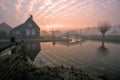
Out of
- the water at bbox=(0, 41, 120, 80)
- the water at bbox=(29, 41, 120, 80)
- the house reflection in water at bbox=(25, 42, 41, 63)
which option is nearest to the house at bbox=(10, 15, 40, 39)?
the house reflection in water at bbox=(25, 42, 41, 63)

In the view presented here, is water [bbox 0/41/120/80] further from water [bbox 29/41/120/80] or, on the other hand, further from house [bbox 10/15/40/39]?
house [bbox 10/15/40/39]

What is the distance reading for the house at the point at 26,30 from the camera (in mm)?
47344

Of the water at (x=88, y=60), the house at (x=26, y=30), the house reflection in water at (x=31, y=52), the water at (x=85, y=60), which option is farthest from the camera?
the house at (x=26, y=30)

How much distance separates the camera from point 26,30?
48344 mm

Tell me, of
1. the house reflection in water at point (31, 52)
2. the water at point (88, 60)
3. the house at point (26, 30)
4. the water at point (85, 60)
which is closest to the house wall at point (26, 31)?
the house at point (26, 30)

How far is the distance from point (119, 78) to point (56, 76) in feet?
15.6

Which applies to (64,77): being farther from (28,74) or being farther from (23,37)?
(23,37)

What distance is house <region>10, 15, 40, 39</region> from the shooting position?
47.3 meters

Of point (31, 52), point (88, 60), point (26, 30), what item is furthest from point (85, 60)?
point (26, 30)

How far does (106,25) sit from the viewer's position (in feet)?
189

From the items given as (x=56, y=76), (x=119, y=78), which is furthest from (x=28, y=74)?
(x=119, y=78)

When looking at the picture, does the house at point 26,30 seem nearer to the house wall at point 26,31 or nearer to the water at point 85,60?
the house wall at point 26,31

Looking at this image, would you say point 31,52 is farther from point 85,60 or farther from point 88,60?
point 88,60

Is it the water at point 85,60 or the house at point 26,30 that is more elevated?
the house at point 26,30
